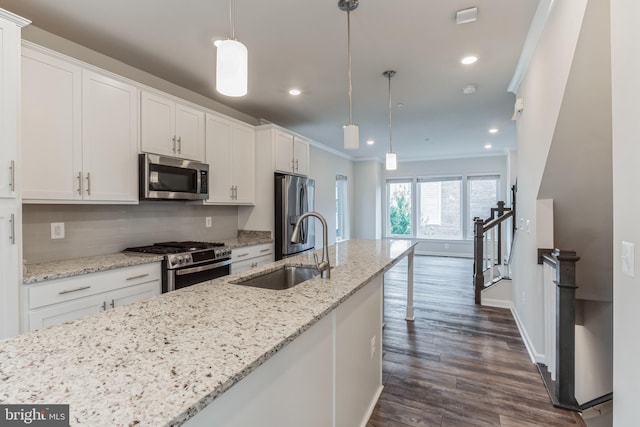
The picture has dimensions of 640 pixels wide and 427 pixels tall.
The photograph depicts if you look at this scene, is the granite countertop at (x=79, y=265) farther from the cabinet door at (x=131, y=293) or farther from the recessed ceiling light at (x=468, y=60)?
the recessed ceiling light at (x=468, y=60)

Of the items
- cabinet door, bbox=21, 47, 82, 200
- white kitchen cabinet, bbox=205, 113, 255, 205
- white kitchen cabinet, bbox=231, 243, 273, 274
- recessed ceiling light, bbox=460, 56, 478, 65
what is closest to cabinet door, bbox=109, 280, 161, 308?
cabinet door, bbox=21, 47, 82, 200

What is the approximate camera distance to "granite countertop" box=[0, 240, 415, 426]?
A: 63 cm

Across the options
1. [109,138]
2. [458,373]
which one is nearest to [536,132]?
[458,373]

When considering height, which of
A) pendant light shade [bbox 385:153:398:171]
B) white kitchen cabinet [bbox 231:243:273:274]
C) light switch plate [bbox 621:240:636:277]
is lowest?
white kitchen cabinet [bbox 231:243:273:274]

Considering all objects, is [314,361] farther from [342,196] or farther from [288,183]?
[342,196]

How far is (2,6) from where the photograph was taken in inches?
81.9

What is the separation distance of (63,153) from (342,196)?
6483 mm

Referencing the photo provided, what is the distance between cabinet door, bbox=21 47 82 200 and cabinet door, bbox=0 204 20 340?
0.28 m

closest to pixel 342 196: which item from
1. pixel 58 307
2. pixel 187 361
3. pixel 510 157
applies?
pixel 510 157

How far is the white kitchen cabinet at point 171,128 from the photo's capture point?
9.29 feet

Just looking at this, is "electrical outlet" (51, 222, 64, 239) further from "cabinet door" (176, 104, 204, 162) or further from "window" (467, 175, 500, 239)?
"window" (467, 175, 500, 239)

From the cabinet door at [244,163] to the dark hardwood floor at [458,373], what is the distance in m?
2.32

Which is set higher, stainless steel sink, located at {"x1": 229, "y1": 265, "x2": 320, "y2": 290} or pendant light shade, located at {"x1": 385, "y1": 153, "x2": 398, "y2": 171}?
pendant light shade, located at {"x1": 385, "y1": 153, "x2": 398, "y2": 171}

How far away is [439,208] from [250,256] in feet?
20.8
